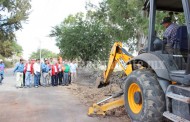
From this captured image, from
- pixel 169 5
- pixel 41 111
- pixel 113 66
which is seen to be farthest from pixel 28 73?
pixel 169 5

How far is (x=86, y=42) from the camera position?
2583cm

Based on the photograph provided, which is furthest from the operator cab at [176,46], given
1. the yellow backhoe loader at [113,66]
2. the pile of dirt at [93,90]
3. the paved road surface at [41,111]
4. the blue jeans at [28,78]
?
the blue jeans at [28,78]

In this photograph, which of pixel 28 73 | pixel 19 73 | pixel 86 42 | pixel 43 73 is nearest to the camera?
pixel 19 73

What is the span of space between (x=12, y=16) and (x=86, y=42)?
17128 millimetres

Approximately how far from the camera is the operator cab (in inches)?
193

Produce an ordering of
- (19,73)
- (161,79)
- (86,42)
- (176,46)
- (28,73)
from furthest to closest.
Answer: (86,42)
(28,73)
(19,73)
(161,79)
(176,46)

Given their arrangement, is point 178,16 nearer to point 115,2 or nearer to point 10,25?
point 115,2

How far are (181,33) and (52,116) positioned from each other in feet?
14.3

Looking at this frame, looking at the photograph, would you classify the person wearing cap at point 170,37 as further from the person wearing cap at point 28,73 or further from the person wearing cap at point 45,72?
the person wearing cap at point 45,72

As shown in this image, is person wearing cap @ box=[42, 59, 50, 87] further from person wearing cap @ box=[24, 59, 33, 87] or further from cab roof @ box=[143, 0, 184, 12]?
cab roof @ box=[143, 0, 184, 12]

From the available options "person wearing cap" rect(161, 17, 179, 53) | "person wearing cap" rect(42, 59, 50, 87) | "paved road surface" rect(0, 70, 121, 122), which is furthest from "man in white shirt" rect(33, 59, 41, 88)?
"person wearing cap" rect(161, 17, 179, 53)

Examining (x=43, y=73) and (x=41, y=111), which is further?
(x=43, y=73)

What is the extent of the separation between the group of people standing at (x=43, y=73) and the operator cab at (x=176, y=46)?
1124 centimetres

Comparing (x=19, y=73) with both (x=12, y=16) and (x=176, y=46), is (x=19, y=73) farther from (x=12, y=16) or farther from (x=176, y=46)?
(x=12, y=16)
